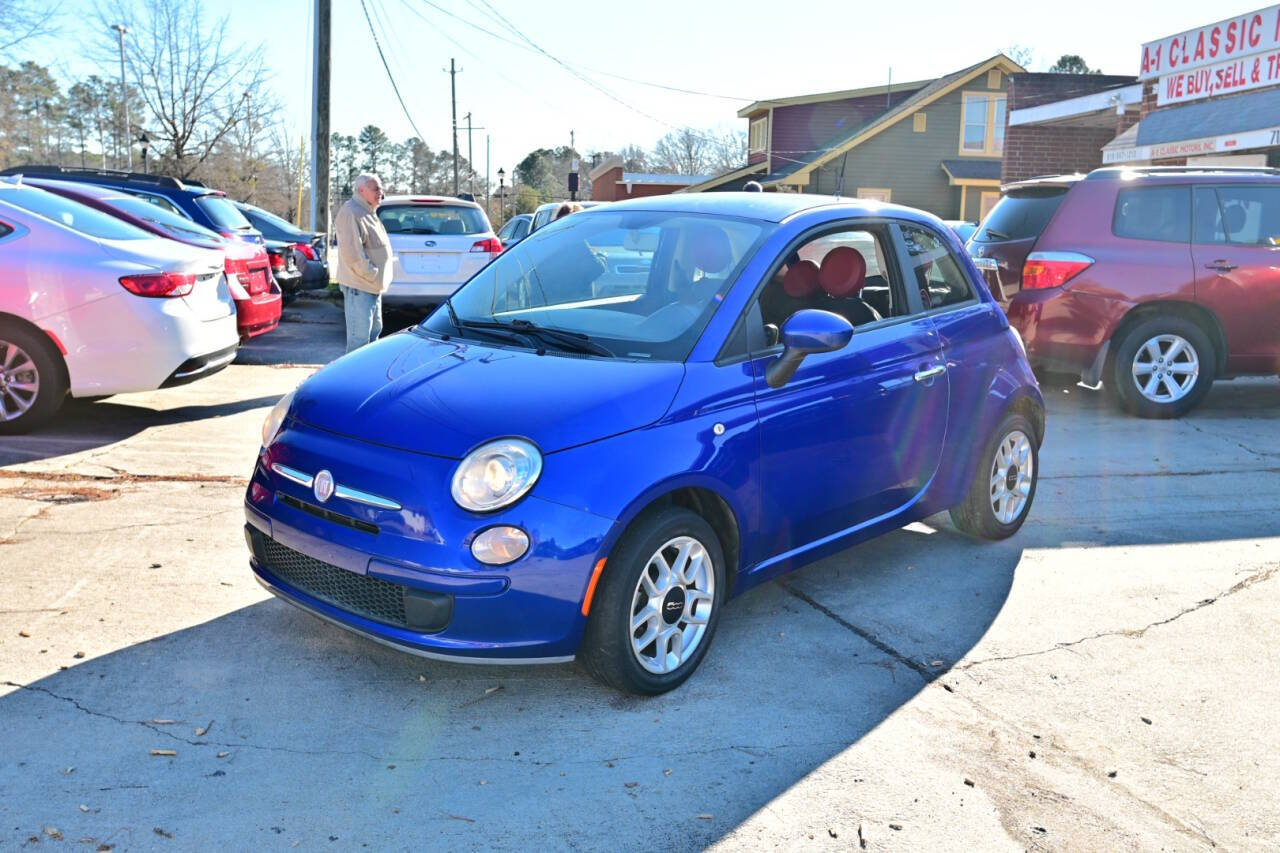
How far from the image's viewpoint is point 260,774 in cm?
338

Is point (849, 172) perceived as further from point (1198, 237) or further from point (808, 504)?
point (808, 504)

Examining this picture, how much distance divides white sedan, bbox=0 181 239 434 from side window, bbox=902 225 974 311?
485cm

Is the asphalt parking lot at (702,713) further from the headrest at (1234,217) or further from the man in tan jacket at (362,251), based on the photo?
the headrest at (1234,217)

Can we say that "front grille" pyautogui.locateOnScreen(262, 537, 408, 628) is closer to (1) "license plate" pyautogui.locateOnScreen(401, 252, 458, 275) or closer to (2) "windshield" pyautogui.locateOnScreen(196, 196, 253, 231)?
(1) "license plate" pyautogui.locateOnScreen(401, 252, 458, 275)

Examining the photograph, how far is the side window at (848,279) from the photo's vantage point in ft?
16.2

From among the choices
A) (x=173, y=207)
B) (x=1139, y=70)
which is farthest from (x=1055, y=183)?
(x=1139, y=70)

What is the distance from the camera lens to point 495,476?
11.8 feet

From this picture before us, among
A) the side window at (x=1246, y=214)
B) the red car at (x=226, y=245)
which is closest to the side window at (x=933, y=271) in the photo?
the side window at (x=1246, y=214)

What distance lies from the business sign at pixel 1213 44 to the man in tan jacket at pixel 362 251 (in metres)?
13.2

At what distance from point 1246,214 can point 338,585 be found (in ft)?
26.8

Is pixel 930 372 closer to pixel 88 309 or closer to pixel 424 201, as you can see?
pixel 88 309

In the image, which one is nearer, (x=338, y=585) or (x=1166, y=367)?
(x=338, y=585)

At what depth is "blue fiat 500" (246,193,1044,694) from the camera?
360 centimetres

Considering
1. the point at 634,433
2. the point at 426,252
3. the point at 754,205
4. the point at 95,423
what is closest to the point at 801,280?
the point at 754,205
